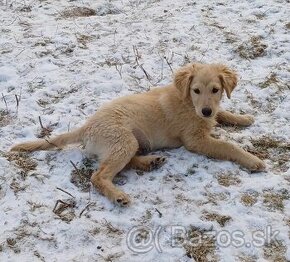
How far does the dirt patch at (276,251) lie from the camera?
3.97 meters

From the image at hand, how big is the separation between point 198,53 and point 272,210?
3435 mm

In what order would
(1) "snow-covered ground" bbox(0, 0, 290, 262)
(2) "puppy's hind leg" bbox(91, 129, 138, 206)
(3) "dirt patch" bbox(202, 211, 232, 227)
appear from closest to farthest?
(1) "snow-covered ground" bbox(0, 0, 290, 262)
(3) "dirt patch" bbox(202, 211, 232, 227)
(2) "puppy's hind leg" bbox(91, 129, 138, 206)

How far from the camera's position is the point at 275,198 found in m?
4.59

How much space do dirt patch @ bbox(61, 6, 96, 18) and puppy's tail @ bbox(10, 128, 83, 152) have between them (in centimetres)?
398

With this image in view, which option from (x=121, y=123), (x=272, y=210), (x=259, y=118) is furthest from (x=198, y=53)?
(x=272, y=210)

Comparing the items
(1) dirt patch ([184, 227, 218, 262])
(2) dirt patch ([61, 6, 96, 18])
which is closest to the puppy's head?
(1) dirt patch ([184, 227, 218, 262])

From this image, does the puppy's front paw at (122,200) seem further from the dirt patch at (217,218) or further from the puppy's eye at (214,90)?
the puppy's eye at (214,90)

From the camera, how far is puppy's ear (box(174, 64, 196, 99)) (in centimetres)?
529

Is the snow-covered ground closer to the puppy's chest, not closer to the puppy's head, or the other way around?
the puppy's chest

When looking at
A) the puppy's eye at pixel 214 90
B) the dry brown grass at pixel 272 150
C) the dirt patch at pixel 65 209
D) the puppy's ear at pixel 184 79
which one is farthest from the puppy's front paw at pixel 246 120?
the dirt patch at pixel 65 209

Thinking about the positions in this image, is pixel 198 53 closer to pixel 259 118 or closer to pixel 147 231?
pixel 259 118

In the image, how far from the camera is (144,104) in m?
5.46

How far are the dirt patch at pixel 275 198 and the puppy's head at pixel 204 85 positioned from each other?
41.7 inches

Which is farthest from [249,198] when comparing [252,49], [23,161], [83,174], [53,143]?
[252,49]
